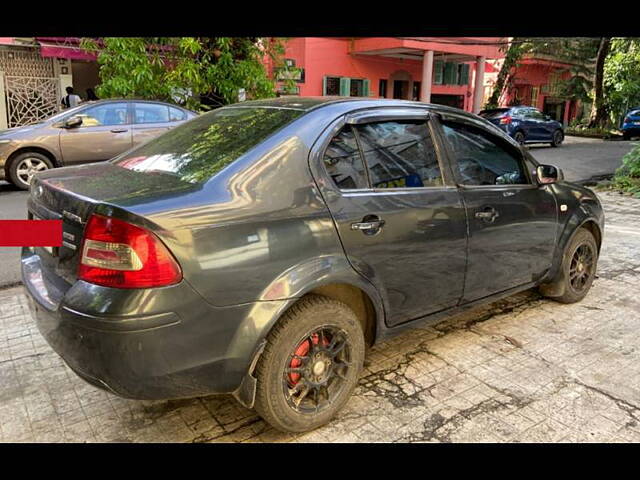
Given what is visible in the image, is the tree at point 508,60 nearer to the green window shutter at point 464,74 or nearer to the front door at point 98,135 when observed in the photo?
the green window shutter at point 464,74

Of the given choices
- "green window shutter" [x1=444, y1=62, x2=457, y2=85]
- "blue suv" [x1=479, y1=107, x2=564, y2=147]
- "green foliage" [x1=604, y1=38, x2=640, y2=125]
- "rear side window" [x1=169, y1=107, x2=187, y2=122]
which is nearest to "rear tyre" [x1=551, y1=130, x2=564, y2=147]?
"blue suv" [x1=479, y1=107, x2=564, y2=147]

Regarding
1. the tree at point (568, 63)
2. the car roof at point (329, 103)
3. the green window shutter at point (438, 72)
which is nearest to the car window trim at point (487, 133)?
the car roof at point (329, 103)

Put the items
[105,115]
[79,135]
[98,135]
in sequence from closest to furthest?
[79,135], [98,135], [105,115]

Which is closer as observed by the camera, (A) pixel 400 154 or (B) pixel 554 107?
(A) pixel 400 154

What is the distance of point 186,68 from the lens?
34.7ft

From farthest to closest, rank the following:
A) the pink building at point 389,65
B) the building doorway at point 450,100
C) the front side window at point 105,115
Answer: the building doorway at point 450,100 < the pink building at point 389,65 < the front side window at point 105,115

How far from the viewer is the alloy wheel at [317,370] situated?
2660 millimetres

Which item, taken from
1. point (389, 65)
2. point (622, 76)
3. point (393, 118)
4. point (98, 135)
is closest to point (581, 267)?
point (393, 118)

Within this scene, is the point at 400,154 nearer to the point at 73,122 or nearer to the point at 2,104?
the point at 73,122

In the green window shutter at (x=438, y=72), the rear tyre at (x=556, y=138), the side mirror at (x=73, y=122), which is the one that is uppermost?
the green window shutter at (x=438, y=72)

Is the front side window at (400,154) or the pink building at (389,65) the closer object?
the front side window at (400,154)

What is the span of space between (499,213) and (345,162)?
1.29 meters

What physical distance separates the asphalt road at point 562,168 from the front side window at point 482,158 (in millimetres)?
4081

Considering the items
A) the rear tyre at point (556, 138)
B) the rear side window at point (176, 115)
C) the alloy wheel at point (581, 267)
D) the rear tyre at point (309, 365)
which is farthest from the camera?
the rear tyre at point (556, 138)
